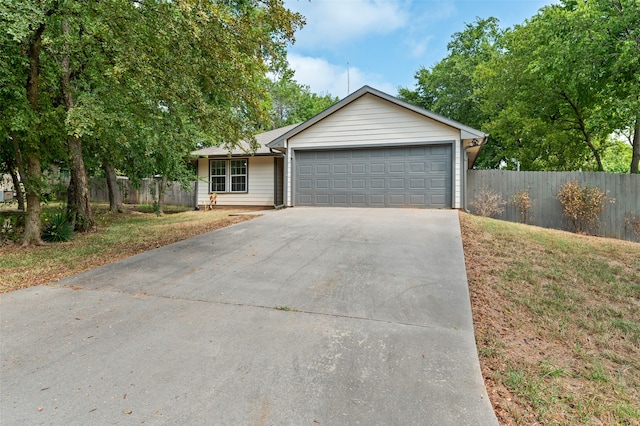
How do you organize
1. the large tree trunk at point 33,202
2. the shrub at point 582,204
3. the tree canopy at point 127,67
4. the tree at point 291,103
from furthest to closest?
the tree at point 291,103
the shrub at point 582,204
the large tree trunk at point 33,202
the tree canopy at point 127,67

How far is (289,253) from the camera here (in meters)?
6.15

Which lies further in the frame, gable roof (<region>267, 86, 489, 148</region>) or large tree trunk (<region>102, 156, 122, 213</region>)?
large tree trunk (<region>102, 156, 122, 213</region>)

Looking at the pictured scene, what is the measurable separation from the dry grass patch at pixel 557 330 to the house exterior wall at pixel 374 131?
5.58 metres

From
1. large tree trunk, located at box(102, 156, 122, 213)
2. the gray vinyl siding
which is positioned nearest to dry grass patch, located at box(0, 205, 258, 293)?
the gray vinyl siding

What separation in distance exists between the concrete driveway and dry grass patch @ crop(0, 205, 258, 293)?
0.58 metres

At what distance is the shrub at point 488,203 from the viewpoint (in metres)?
11.5

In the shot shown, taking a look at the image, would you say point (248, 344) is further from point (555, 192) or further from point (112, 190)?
point (112, 190)

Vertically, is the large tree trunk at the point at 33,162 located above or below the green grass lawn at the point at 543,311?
above

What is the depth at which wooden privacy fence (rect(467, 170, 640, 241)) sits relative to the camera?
10.8 m

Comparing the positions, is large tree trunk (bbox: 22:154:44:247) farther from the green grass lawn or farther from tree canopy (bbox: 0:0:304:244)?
the green grass lawn

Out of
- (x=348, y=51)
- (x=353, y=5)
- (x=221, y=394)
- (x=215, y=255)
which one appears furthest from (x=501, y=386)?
(x=348, y=51)

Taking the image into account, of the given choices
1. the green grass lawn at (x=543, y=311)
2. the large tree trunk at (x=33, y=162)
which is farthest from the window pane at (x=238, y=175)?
the large tree trunk at (x=33, y=162)

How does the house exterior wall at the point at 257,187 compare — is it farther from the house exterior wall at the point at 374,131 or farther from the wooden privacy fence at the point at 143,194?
the wooden privacy fence at the point at 143,194

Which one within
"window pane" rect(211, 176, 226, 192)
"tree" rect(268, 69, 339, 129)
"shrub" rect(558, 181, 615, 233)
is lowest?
"shrub" rect(558, 181, 615, 233)
